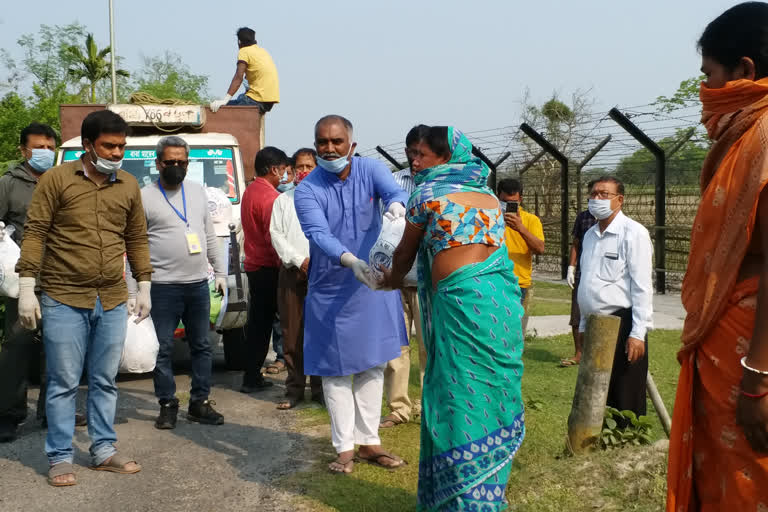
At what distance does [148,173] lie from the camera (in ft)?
26.3

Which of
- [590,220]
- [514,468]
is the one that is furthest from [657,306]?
[514,468]

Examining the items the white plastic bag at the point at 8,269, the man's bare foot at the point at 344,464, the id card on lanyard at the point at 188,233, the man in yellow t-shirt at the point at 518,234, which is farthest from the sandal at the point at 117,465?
the man in yellow t-shirt at the point at 518,234

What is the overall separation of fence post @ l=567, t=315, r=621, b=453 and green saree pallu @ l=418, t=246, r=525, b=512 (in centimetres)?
100

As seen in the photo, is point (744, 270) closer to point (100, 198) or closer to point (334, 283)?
point (334, 283)

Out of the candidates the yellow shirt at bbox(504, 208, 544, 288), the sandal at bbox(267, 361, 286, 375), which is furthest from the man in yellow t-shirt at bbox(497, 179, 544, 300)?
the sandal at bbox(267, 361, 286, 375)

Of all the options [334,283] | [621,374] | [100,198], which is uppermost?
[100,198]

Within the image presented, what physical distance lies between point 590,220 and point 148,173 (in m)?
4.38

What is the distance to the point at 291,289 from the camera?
6551mm

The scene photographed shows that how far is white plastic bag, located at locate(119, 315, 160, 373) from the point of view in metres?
5.41

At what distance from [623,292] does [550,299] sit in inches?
331

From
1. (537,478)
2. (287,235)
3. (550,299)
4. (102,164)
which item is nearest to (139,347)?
(102,164)

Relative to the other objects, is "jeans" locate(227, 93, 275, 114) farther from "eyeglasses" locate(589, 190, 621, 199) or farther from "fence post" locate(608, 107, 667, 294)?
"eyeglasses" locate(589, 190, 621, 199)

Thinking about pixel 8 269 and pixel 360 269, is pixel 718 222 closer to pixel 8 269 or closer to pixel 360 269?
pixel 360 269

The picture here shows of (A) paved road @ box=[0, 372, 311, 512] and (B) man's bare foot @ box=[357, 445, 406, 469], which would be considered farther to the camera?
(B) man's bare foot @ box=[357, 445, 406, 469]
